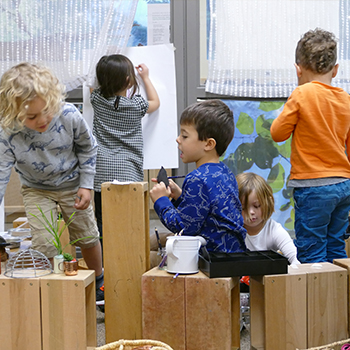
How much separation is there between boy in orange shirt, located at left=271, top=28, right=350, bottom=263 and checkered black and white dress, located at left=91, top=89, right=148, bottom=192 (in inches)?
24.3

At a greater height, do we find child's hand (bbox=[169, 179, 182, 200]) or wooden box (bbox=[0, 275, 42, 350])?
child's hand (bbox=[169, 179, 182, 200])

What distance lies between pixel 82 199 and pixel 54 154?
19 centimetres

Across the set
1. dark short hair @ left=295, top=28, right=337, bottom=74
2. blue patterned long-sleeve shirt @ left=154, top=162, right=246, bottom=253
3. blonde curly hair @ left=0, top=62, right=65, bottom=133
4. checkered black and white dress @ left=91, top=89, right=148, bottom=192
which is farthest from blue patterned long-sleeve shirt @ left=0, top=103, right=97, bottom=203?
dark short hair @ left=295, top=28, right=337, bottom=74

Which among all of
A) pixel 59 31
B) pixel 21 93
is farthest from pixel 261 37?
pixel 21 93

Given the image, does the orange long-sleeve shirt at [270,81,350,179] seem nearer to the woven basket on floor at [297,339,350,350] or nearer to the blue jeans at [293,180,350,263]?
the blue jeans at [293,180,350,263]

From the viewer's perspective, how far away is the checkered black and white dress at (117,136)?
1.93m

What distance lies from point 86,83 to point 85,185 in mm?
650

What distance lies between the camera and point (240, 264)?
1.23m

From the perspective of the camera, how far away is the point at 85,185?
5.37 feet

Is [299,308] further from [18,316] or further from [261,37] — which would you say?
[261,37]

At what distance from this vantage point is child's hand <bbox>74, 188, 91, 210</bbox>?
1.62 meters

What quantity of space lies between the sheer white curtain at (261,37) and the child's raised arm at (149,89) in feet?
0.90

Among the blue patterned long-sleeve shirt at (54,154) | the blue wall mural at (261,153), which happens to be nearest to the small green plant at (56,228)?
the blue patterned long-sleeve shirt at (54,154)

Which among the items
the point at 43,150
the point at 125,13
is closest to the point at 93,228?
the point at 43,150
